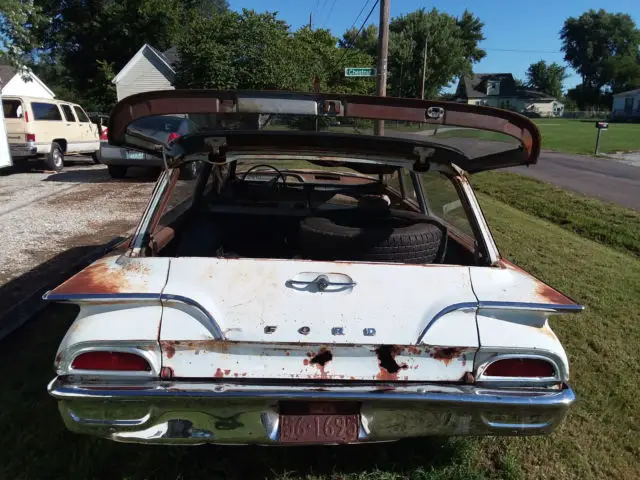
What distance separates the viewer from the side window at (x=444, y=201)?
112 inches

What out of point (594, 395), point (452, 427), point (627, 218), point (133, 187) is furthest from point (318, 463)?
point (133, 187)

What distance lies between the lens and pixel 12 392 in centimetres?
282

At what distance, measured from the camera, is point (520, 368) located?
1.96 meters

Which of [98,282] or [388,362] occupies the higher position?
[98,282]

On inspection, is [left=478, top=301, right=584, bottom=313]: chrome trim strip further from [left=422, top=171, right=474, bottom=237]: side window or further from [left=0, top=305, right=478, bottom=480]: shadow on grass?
[left=0, top=305, right=478, bottom=480]: shadow on grass

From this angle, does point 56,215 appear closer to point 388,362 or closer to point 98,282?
point 98,282

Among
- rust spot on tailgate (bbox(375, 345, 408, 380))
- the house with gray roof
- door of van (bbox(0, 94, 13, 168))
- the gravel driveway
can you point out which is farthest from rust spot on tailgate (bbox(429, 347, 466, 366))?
the house with gray roof

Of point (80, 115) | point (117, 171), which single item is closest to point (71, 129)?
point (80, 115)

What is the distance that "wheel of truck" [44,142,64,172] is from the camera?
1298 centimetres

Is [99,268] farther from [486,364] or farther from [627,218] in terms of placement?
[627,218]

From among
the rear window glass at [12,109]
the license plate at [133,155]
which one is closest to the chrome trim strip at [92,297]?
the license plate at [133,155]

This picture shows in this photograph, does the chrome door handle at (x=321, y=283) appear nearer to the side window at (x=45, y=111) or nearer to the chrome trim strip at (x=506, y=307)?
the chrome trim strip at (x=506, y=307)

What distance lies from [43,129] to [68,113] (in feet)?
5.54

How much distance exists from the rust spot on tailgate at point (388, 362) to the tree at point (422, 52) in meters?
42.8
